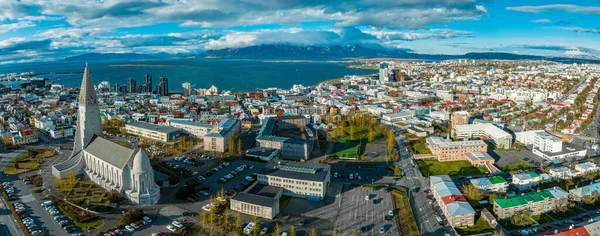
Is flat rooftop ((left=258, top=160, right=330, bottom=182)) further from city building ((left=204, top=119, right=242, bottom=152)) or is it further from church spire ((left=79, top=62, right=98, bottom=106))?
church spire ((left=79, top=62, right=98, bottom=106))

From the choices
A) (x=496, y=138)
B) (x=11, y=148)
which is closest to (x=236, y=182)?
(x=11, y=148)

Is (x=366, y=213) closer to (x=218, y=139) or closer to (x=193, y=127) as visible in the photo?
(x=218, y=139)

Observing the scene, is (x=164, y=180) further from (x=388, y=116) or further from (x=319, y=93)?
(x=319, y=93)

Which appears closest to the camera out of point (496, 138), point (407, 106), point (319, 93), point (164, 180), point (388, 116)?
point (164, 180)

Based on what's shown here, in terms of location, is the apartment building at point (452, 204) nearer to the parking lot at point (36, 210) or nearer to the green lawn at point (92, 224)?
the green lawn at point (92, 224)

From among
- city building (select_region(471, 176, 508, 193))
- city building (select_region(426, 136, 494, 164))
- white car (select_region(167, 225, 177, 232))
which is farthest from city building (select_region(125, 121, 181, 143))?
city building (select_region(471, 176, 508, 193))

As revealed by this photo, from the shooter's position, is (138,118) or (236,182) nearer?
(236,182)
